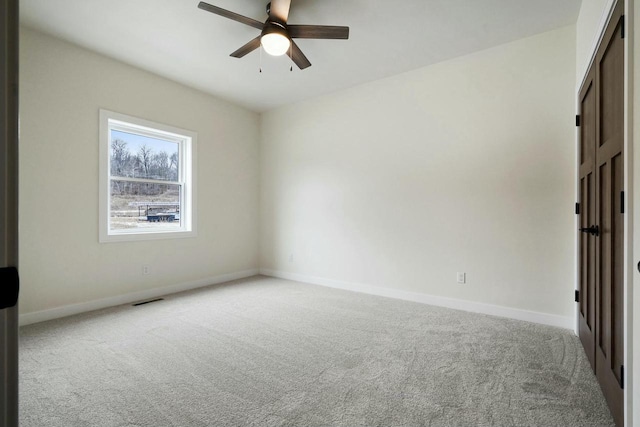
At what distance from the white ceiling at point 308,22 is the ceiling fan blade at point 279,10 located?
0.74 ft

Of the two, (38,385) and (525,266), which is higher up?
(525,266)

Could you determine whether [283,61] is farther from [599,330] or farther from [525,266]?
[599,330]

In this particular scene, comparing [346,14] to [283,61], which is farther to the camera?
[283,61]

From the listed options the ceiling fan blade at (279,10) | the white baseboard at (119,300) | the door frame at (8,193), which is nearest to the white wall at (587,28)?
the ceiling fan blade at (279,10)

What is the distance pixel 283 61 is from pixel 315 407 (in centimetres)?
347

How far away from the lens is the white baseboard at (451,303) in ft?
10.0

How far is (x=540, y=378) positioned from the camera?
2084 millimetres

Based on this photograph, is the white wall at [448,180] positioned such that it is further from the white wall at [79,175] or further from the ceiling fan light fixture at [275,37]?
the ceiling fan light fixture at [275,37]

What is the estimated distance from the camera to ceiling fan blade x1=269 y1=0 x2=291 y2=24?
247 centimetres

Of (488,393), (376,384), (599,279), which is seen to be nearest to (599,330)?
(599,279)

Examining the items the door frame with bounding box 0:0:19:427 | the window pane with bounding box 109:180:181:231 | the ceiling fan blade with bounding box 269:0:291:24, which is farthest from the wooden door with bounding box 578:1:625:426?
the window pane with bounding box 109:180:181:231

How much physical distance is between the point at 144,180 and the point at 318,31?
2916mm

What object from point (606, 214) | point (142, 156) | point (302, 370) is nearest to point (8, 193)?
point (302, 370)

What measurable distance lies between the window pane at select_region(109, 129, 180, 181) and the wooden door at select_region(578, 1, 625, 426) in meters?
4.54
